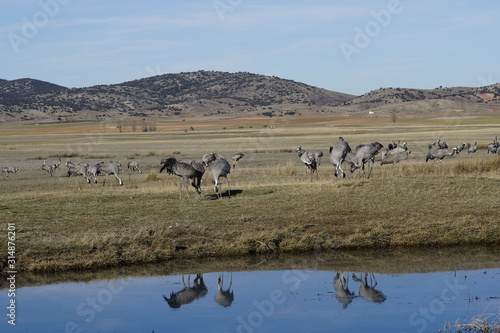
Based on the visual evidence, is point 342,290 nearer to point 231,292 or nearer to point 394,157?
point 231,292

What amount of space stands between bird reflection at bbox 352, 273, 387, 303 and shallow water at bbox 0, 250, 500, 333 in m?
0.02

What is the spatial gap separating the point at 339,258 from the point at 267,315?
4265 mm

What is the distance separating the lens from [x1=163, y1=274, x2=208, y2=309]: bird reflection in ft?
42.3

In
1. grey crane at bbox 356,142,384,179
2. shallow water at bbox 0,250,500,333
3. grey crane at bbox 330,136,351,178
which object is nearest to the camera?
shallow water at bbox 0,250,500,333

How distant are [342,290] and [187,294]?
302cm

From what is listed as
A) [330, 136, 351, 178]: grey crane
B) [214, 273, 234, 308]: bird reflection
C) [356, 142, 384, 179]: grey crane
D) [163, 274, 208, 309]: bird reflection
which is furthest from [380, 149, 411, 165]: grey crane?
[163, 274, 208, 309]: bird reflection

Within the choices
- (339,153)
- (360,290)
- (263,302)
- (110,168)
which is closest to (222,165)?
(339,153)

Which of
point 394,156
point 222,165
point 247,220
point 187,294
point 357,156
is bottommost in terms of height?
point 187,294

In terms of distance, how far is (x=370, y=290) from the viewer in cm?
1327

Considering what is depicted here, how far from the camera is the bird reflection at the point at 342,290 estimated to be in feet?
41.6

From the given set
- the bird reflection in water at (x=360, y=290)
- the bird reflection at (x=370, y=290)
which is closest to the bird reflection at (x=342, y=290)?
the bird reflection in water at (x=360, y=290)

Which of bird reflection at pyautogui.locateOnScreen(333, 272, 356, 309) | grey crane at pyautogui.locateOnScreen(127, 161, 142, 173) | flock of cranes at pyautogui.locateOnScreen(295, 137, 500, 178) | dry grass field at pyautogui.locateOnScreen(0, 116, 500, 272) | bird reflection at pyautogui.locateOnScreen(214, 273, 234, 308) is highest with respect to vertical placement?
flock of cranes at pyautogui.locateOnScreen(295, 137, 500, 178)

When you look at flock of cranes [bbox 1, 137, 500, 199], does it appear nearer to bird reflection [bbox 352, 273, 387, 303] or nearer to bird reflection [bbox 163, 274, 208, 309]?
bird reflection [bbox 163, 274, 208, 309]

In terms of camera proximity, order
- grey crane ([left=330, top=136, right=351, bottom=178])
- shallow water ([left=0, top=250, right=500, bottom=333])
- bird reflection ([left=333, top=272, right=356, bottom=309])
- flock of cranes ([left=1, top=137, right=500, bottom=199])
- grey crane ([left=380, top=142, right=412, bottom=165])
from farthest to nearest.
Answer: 1. grey crane ([left=380, top=142, right=412, bottom=165])
2. grey crane ([left=330, top=136, right=351, bottom=178])
3. flock of cranes ([left=1, top=137, right=500, bottom=199])
4. bird reflection ([left=333, top=272, right=356, bottom=309])
5. shallow water ([left=0, top=250, right=500, bottom=333])
